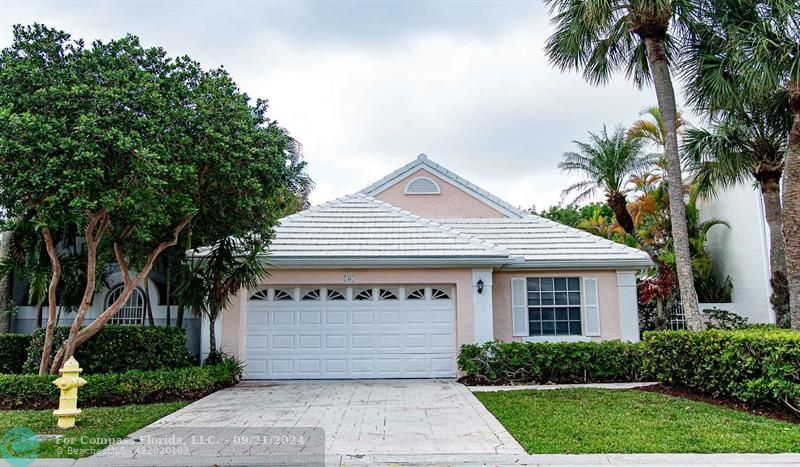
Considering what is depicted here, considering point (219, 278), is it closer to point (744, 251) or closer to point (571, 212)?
point (744, 251)

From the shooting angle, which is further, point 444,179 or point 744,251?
point 744,251

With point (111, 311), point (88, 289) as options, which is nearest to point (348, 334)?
point (111, 311)

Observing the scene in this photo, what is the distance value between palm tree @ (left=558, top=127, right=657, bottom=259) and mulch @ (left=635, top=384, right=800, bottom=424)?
8.77 m

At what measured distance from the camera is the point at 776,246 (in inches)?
597

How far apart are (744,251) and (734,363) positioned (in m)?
11.2

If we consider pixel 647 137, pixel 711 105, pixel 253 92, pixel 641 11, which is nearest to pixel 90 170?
pixel 253 92

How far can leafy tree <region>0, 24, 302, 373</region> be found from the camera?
8.34 meters

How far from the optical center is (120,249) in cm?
1074

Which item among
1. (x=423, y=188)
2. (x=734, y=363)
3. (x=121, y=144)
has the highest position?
(x=423, y=188)

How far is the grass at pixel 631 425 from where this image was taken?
643 cm

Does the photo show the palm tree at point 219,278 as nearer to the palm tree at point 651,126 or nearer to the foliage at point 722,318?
the foliage at point 722,318

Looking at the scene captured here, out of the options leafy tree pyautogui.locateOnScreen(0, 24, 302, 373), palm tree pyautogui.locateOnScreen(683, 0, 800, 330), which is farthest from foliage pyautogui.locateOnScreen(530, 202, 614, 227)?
leafy tree pyautogui.locateOnScreen(0, 24, 302, 373)

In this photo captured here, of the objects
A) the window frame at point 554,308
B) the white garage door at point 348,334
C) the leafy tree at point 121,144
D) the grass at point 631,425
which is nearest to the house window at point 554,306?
the window frame at point 554,308

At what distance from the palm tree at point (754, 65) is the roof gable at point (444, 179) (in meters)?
5.73
